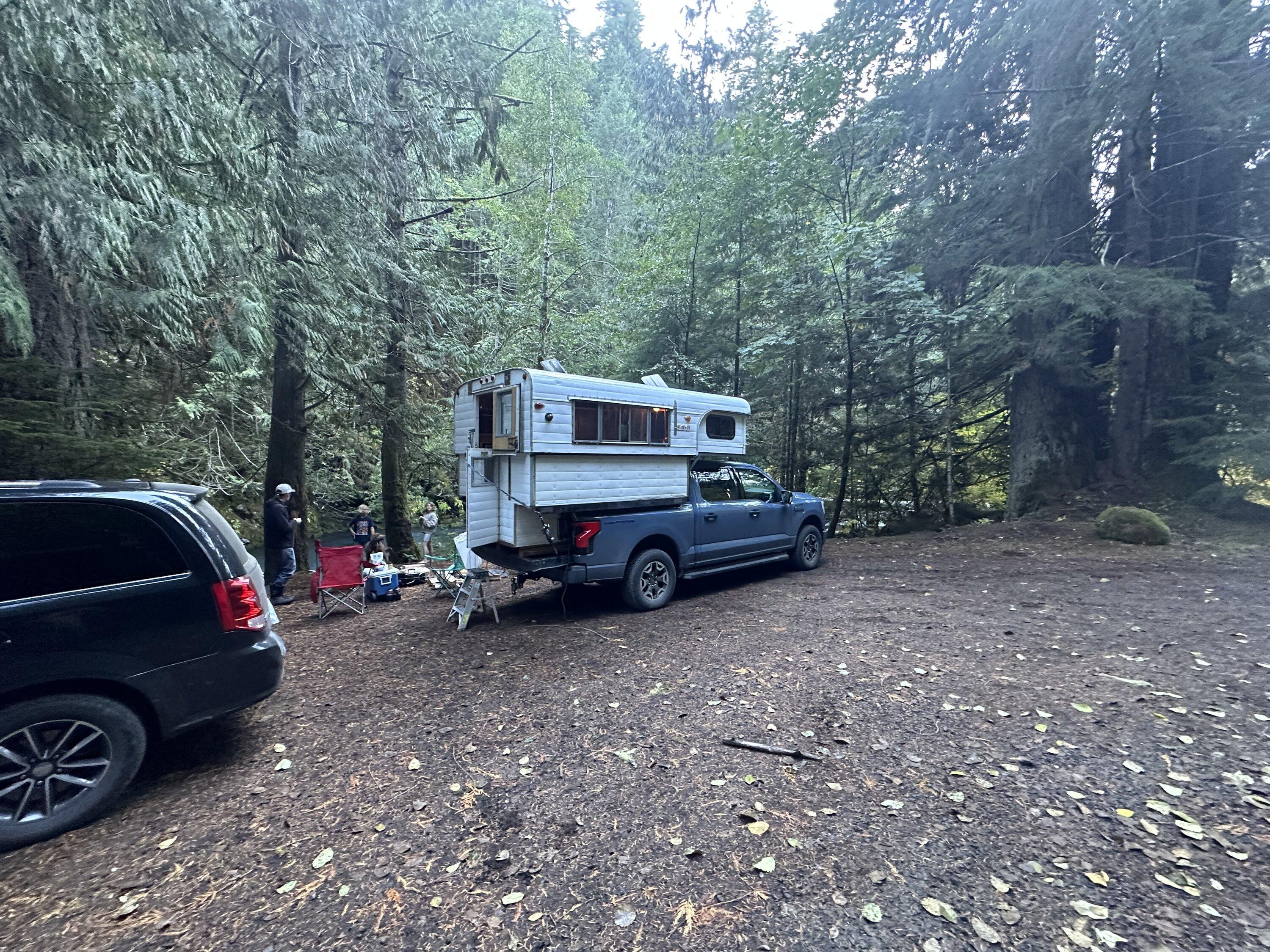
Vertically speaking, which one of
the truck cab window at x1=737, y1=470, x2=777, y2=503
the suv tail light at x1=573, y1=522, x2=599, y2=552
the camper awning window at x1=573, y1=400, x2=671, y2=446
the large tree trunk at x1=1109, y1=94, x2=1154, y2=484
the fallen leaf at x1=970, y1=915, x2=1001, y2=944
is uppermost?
the large tree trunk at x1=1109, y1=94, x2=1154, y2=484

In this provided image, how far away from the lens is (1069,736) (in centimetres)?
330

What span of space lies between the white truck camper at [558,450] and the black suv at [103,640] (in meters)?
2.66

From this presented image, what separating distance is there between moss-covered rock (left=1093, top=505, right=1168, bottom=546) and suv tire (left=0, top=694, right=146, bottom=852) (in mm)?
12547

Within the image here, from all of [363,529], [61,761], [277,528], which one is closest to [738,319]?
[363,529]

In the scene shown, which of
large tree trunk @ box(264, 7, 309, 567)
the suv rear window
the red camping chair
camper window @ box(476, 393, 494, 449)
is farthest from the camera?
the red camping chair

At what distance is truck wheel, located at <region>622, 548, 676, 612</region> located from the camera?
6.13 m

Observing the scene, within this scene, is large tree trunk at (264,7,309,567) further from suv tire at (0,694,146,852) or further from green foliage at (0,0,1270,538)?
suv tire at (0,694,146,852)

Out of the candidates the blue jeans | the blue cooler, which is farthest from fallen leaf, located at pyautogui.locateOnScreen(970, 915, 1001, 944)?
the blue jeans

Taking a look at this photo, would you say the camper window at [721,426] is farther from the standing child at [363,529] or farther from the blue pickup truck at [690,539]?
the standing child at [363,529]

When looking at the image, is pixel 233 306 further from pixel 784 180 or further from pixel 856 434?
pixel 856 434

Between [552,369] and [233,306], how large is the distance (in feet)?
11.9

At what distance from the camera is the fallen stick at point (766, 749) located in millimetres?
3182

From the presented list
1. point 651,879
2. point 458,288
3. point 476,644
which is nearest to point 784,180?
point 458,288

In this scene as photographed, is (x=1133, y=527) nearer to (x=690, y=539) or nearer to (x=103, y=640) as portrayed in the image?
(x=690, y=539)
